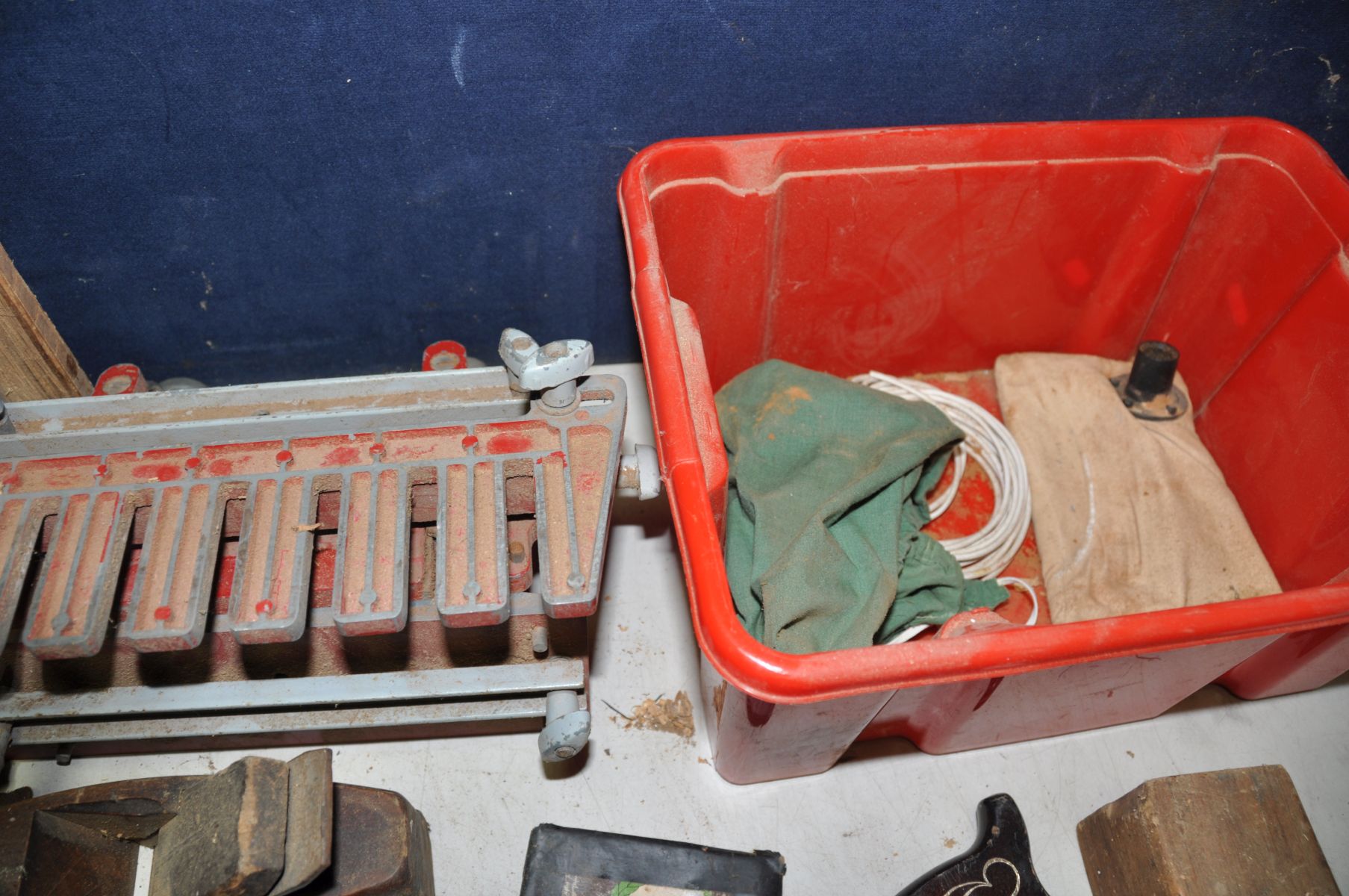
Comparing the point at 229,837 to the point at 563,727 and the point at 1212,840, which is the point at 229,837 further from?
the point at 1212,840

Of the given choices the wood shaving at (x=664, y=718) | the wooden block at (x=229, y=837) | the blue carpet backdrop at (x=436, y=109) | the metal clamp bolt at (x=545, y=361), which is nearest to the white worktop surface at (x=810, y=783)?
the wood shaving at (x=664, y=718)

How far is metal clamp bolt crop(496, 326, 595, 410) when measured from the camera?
0.92m

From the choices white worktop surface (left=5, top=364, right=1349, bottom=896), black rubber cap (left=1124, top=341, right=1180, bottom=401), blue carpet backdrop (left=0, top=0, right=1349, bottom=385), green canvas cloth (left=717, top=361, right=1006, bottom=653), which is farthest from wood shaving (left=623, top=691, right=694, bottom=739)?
black rubber cap (left=1124, top=341, right=1180, bottom=401)

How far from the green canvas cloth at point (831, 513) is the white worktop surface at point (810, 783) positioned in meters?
0.19

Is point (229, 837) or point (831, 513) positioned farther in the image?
point (831, 513)

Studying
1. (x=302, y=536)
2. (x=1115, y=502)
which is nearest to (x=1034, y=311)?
(x=1115, y=502)

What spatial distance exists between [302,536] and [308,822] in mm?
266

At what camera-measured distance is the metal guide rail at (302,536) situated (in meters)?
0.85

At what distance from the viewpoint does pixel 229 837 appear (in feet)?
2.71

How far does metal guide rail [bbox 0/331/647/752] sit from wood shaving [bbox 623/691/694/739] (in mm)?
188

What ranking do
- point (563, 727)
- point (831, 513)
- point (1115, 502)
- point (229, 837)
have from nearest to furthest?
point (229, 837)
point (563, 727)
point (831, 513)
point (1115, 502)

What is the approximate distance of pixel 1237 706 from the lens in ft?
3.84

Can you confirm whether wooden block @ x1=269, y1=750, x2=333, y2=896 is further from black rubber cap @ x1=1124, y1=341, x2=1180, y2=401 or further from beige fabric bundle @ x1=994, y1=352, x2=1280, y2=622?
black rubber cap @ x1=1124, y1=341, x2=1180, y2=401

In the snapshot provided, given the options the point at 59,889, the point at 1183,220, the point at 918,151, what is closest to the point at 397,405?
the point at 59,889
